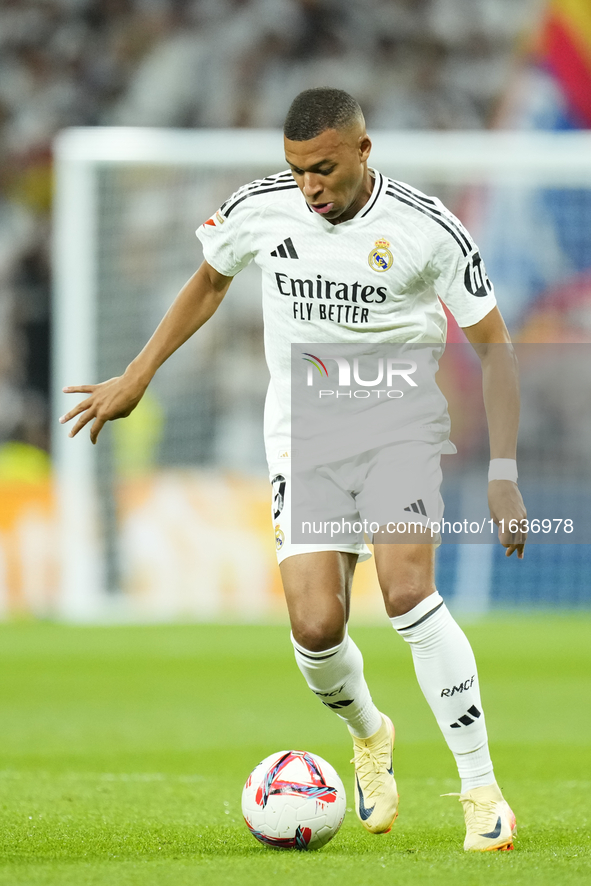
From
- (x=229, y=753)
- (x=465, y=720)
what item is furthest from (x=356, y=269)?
(x=229, y=753)

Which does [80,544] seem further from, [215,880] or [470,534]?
[215,880]

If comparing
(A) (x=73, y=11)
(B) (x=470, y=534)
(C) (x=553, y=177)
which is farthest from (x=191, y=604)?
(A) (x=73, y=11)

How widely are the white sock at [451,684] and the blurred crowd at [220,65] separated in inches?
545

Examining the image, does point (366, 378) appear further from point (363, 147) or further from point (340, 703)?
point (340, 703)

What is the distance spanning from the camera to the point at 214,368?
13.3m

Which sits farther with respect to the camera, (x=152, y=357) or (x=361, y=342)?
(x=152, y=357)

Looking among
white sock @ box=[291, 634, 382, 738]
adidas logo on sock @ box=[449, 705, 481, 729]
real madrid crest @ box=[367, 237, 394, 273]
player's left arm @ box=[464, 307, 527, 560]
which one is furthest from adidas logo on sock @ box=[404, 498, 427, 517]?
real madrid crest @ box=[367, 237, 394, 273]

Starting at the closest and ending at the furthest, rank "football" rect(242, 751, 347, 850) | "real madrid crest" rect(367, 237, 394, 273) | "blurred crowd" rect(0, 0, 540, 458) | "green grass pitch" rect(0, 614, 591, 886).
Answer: "green grass pitch" rect(0, 614, 591, 886) → "football" rect(242, 751, 347, 850) → "real madrid crest" rect(367, 237, 394, 273) → "blurred crowd" rect(0, 0, 540, 458)

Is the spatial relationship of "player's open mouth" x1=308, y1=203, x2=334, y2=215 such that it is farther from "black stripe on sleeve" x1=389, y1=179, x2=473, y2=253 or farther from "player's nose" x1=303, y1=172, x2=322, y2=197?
"black stripe on sleeve" x1=389, y1=179, x2=473, y2=253

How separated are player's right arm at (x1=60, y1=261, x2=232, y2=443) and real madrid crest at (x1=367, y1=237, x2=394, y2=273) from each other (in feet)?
1.88

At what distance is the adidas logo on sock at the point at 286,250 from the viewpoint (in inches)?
160

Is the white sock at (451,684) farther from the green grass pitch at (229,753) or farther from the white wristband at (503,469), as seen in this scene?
the white wristband at (503,469)

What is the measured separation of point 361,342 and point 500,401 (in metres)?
0.49

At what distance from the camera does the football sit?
3.72m
